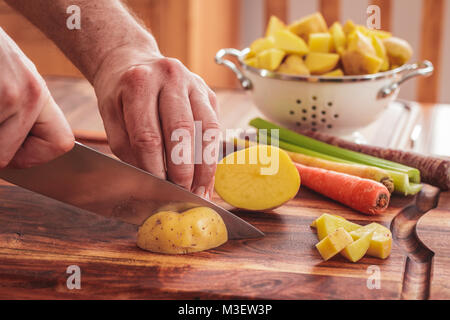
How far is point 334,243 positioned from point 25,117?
574 millimetres

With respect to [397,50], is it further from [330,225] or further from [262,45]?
[330,225]

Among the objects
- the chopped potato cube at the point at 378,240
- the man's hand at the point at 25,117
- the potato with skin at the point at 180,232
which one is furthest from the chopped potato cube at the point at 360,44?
the man's hand at the point at 25,117

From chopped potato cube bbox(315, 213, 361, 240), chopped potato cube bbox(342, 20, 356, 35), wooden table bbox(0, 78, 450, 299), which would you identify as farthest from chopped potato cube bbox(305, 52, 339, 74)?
chopped potato cube bbox(315, 213, 361, 240)

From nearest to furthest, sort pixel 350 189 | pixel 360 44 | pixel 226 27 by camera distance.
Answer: pixel 350 189 → pixel 360 44 → pixel 226 27

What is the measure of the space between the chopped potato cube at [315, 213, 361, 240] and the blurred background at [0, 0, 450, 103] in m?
1.71

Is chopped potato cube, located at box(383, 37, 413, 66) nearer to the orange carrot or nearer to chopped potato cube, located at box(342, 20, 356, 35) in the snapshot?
chopped potato cube, located at box(342, 20, 356, 35)

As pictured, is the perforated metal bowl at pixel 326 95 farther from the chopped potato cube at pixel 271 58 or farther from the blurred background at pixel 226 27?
the blurred background at pixel 226 27

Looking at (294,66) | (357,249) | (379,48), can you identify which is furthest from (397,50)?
(357,249)

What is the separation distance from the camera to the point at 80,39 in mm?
1364

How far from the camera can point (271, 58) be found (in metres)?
1.70

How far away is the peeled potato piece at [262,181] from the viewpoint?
1282 mm

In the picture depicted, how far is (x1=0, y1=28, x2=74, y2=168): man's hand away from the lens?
0.88m
